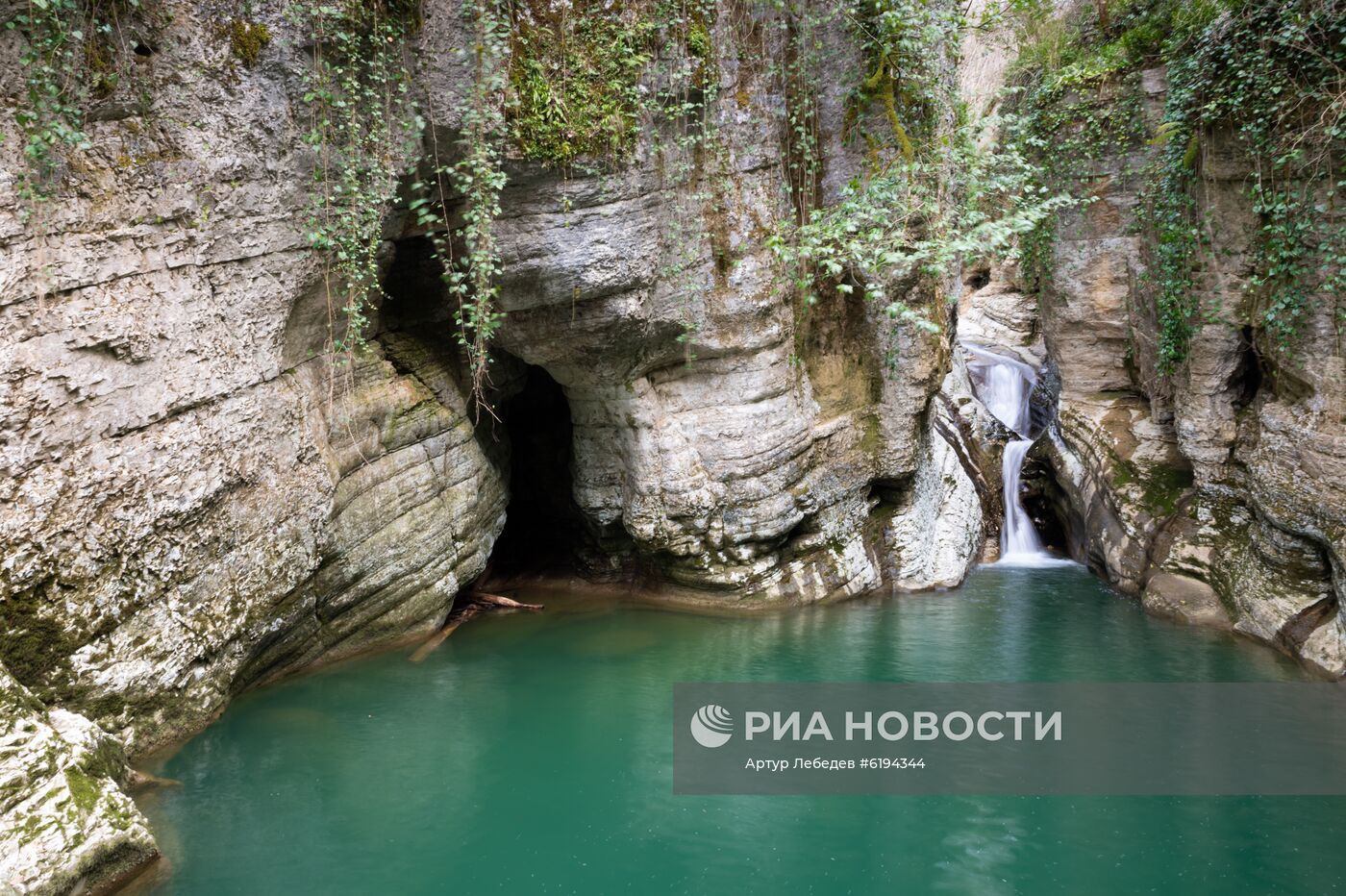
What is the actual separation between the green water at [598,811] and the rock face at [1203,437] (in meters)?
0.78

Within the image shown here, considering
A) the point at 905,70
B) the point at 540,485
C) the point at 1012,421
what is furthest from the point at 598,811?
the point at 1012,421

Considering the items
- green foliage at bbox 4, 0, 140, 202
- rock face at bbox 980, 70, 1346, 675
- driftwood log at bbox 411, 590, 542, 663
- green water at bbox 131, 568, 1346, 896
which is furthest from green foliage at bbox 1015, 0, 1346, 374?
green foliage at bbox 4, 0, 140, 202

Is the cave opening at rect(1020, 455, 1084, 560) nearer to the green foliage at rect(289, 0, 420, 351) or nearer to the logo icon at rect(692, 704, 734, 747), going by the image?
the logo icon at rect(692, 704, 734, 747)

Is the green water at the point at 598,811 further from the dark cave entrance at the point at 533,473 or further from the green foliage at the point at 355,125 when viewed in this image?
the green foliage at the point at 355,125

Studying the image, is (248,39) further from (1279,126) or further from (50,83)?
(1279,126)

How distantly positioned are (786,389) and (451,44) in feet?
13.3

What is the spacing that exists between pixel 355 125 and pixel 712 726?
184 inches

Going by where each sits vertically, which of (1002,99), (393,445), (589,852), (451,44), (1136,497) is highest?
(1002,99)

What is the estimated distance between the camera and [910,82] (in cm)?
765

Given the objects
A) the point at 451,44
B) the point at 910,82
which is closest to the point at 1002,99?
the point at 910,82

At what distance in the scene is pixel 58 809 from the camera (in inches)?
159

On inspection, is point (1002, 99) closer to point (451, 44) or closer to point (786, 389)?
point (786, 389)

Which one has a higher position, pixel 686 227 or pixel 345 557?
pixel 686 227

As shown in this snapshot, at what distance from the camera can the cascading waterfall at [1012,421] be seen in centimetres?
1038
